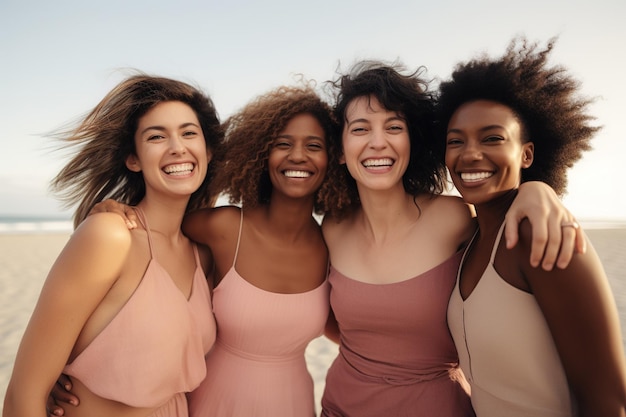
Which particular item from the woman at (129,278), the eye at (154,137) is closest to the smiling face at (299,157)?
the woman at (129,278)

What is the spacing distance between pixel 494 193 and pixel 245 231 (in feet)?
6.26

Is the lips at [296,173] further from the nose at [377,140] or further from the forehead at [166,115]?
the forehead at [166,115]

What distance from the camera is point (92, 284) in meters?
2.34

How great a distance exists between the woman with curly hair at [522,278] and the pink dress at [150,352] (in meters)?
1.76

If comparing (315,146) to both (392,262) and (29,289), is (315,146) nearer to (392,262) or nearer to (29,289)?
(392,262)

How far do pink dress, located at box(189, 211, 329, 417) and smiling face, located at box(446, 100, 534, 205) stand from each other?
148cm

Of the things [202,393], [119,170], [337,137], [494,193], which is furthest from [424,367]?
[119,170]

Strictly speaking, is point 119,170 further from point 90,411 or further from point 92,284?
point 90,411

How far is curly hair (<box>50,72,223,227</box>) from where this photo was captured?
298 centimetres

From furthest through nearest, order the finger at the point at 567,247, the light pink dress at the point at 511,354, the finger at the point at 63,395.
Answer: the finger at the point at 63,395, the light pink dress at the point at 511,354, the finger at the point at 567,247

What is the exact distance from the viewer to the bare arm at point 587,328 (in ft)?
6.04

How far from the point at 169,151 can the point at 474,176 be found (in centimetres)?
206

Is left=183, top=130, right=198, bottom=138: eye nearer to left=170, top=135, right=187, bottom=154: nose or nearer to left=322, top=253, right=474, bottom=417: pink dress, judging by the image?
left=170, top=135, right=187, bottom=154: nose

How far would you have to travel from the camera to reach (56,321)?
2270 millimetres
